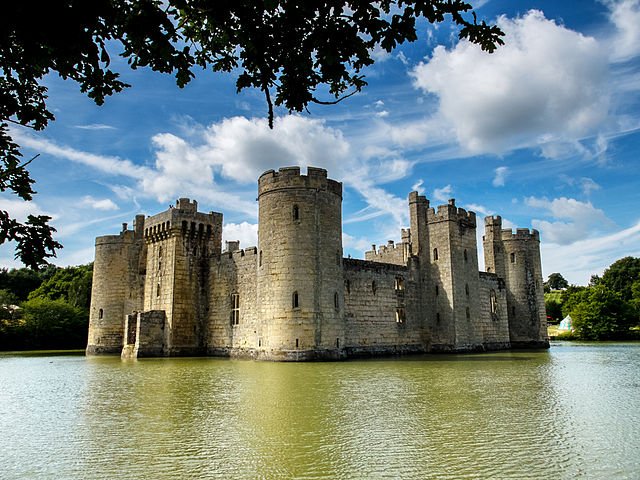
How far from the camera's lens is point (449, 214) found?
110 ft

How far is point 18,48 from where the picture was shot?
4773mm

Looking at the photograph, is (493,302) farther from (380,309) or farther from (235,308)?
(235,308)

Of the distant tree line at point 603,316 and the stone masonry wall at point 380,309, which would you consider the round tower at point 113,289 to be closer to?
the stone masonry wall at point 380,309

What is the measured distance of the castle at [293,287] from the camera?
85.5 ft

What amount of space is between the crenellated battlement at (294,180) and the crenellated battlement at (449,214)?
9337 millimetres

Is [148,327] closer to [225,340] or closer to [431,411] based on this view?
[225,340]

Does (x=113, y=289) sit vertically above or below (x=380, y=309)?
above

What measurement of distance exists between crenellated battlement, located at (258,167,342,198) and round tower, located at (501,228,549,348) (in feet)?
66.7

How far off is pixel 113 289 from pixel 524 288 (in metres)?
29.8

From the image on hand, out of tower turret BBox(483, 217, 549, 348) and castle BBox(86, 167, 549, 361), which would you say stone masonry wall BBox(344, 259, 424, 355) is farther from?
tower turret BBox(483, 217, 549, 348)

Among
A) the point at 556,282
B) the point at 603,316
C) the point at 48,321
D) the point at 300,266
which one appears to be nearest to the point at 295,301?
the point at 300,266

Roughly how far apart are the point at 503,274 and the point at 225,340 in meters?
22.4

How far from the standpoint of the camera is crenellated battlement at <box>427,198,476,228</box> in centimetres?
3362

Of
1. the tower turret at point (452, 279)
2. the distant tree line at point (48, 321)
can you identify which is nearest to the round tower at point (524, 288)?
the tower turret at point (452, 279)
